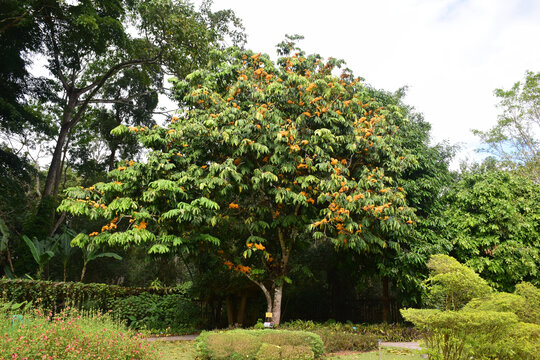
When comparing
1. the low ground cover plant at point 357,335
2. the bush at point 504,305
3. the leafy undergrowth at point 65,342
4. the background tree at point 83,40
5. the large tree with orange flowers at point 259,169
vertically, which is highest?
the background tree at point 83,40

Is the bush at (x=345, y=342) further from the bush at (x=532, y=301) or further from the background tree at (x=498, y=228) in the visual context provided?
the background tree at (x=498, y=228)

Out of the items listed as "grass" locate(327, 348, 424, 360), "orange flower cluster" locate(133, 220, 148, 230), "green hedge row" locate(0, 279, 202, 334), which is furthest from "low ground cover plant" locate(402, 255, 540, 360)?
"green hedge row" locate(0, 279, 202, 334)

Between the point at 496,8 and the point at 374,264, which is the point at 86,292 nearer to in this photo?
the point at 374,264

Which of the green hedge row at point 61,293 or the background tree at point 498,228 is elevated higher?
the background tree at point 498,228

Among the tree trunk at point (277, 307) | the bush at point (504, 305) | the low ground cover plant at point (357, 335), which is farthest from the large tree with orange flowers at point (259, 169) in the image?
the bush at point (504, 305)

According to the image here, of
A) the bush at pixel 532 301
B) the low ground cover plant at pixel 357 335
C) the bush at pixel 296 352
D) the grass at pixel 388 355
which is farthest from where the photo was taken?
the low ground cover plant at pixel 357 335

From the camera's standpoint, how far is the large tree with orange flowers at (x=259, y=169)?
8.30m

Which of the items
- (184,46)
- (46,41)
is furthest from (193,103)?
(46,41)

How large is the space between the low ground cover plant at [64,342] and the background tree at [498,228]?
964 cm

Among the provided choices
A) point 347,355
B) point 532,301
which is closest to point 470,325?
point 532,301

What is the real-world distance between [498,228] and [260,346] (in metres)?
8.59

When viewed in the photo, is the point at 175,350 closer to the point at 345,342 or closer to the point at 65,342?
the point at 65,342

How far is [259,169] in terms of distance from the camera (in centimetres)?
887

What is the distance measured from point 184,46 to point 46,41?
22.4 feet
